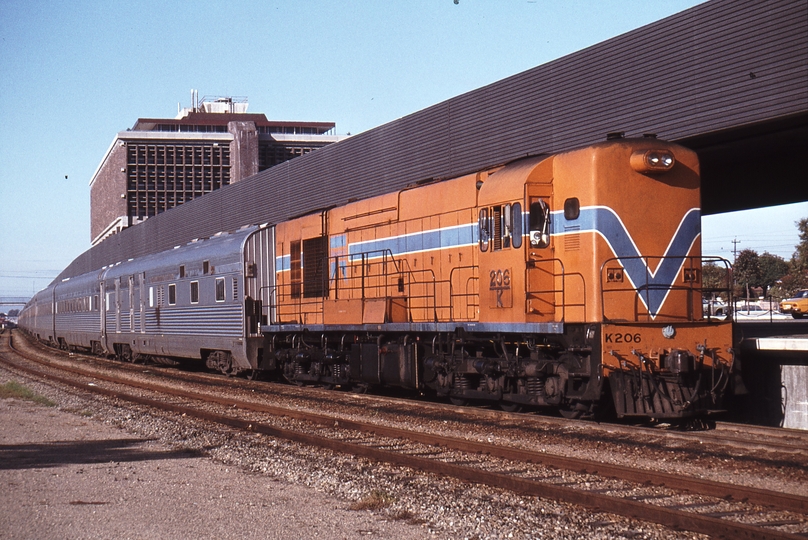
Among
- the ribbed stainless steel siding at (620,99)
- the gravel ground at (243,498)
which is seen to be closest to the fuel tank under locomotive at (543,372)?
the gravel ground at (243,498)

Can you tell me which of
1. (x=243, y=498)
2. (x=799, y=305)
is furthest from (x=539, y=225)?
(x=799, y=305)

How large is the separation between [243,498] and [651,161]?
660 cm

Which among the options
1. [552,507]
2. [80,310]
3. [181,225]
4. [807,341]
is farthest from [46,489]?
[181,225]

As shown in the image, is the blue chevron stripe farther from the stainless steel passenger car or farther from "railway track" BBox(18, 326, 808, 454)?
the stainless steel passenger car

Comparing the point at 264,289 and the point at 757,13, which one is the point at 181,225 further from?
the point at 757,13

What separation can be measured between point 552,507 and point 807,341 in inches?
237

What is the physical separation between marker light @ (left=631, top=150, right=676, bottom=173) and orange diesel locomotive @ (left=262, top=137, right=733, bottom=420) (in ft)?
0.06

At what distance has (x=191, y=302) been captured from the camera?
2103 cm

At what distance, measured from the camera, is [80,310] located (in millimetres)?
33969

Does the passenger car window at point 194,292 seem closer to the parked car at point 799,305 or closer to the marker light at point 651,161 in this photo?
the marker light at point 651,161

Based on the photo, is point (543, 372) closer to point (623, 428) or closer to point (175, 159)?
point (623, 428)

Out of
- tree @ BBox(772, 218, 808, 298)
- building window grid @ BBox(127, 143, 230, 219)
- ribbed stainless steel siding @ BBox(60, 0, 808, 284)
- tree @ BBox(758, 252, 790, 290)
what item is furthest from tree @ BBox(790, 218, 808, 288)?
building window grid @ BBox(127, 143, 230, 219)

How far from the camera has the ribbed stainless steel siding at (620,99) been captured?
1103cm

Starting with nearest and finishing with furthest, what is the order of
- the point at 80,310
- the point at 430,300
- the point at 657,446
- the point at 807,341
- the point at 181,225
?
1. the point at 657,446
2. the point at 807,341
3. the point at 430,300
4. the point at 80,310
5. the point at 181,225
